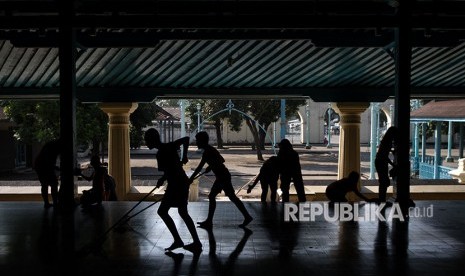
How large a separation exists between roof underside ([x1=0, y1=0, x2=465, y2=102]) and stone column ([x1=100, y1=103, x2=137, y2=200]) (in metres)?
0.38

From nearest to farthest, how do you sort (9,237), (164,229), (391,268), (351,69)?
(391,268), (9,237), (164,229), (351,69)

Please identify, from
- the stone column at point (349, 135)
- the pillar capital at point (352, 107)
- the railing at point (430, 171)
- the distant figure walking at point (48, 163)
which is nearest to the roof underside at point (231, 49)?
the pillar capital at point (352, 107)

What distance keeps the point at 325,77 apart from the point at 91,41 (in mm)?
5862

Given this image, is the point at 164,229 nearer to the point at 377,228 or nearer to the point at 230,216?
the point at 230,216

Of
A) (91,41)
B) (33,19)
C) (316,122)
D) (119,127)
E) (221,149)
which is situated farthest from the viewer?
(316,122)

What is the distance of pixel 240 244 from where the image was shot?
6227 mm

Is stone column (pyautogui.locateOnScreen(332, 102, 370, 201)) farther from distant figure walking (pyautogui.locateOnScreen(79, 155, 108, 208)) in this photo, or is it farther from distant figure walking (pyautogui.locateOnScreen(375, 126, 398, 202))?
distant figure walking (pyautogui.locateOnScreen(79, 155, 108, 208))

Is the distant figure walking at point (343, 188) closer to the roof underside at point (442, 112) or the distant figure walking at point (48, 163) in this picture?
the distant figure walking at point (48, 163)

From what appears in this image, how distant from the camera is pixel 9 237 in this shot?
21.5ft

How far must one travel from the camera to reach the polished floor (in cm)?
526

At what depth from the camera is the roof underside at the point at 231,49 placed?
24.8 feet

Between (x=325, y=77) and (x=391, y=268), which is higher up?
(x=325, y=77)

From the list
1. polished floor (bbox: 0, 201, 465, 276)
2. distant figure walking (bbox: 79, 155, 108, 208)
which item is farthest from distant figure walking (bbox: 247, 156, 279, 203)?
distant figure walking (bbox: 79, 155, 108, 208)

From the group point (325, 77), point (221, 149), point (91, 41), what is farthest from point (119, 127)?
point (221, 149)
